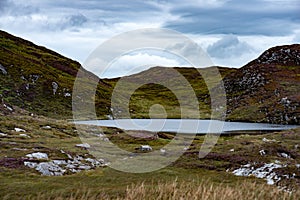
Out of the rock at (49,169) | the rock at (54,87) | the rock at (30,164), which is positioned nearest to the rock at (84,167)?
the rock at (49,169)

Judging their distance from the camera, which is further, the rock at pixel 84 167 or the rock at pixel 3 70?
the rock at pixel 3 70

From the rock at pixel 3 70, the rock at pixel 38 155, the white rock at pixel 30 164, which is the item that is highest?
the rock at pixel 3 70

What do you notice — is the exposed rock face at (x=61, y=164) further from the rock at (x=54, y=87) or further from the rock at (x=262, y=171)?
the rock at (x=54, y=87)

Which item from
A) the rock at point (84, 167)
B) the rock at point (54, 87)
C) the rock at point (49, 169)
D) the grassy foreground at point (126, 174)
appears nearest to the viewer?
the grassy foreground at point (126, 174)

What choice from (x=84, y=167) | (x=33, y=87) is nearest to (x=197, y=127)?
(x=33, y=87)

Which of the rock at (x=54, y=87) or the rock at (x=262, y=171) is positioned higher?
the rock at (x=54, y=87)

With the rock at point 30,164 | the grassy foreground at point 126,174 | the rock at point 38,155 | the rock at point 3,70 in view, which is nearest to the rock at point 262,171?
the grassy foreground at point 126,174

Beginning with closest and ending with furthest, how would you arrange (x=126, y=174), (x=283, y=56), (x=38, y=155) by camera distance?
(x=126, y=174)
(x=38, y=155)
(x=283, y=56)

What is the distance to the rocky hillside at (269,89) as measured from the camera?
419 ft

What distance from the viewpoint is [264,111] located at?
438ft

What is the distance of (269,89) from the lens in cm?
15238

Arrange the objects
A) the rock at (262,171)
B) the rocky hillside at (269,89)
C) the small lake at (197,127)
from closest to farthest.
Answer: the rock at (262,171)
the small lake at (197,127)
the rocky hillside at (269,89)

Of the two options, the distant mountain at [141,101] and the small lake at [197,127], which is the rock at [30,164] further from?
the small lake at [197,127]

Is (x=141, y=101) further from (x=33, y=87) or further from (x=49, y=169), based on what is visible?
(x=49, y=169)
